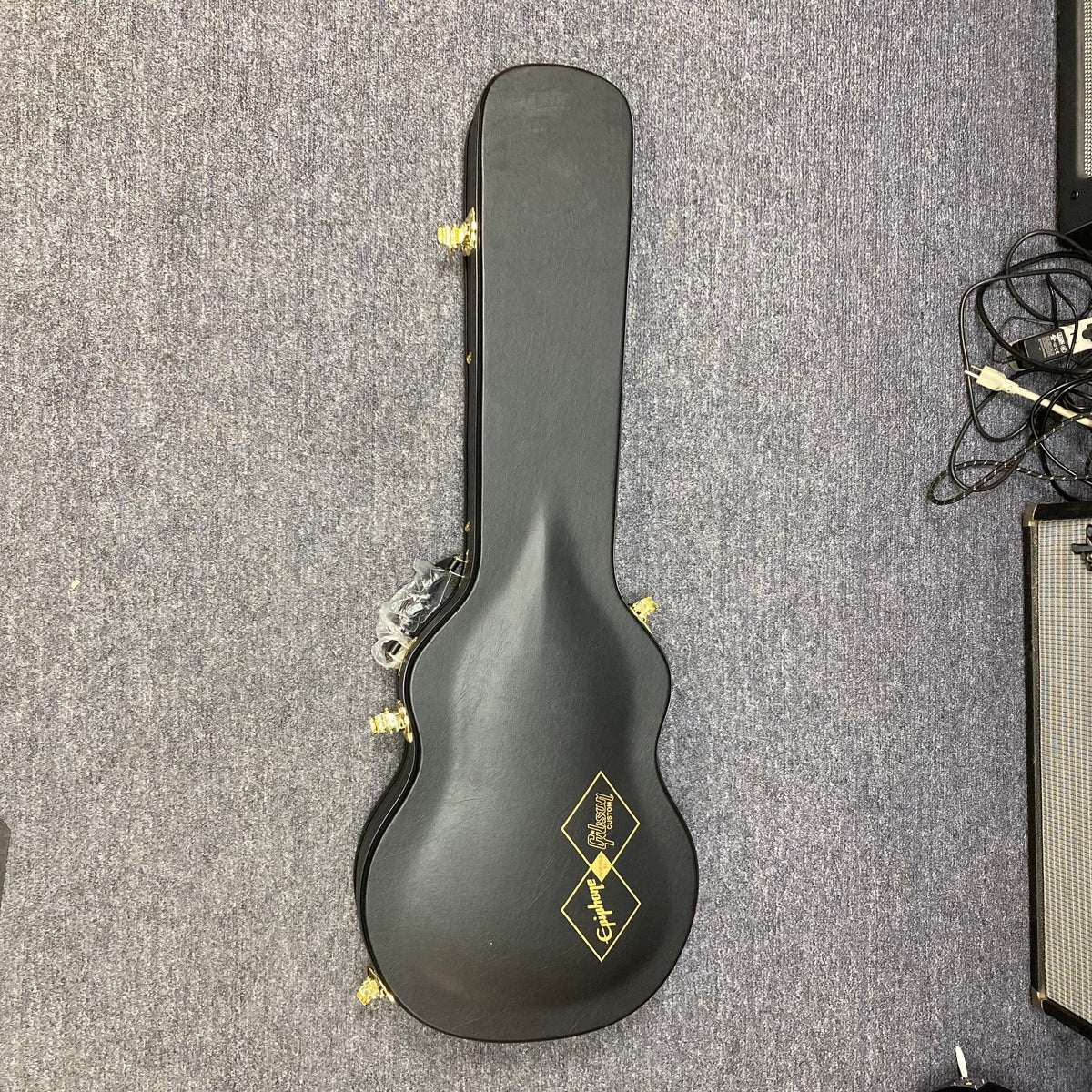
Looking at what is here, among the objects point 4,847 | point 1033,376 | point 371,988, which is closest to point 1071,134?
point 1033,376

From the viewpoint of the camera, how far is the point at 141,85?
89 centimetres

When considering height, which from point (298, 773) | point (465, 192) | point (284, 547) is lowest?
point (298, 773)

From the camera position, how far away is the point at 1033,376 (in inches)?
43.4

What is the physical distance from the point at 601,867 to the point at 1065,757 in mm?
601

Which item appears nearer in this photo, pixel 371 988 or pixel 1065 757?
pixel 371 988

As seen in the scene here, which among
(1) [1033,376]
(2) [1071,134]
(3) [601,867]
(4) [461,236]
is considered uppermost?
(2) [1071,134]

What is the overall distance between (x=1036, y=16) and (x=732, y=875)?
1.17 m

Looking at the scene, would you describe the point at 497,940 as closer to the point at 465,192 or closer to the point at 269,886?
the point at 269,886

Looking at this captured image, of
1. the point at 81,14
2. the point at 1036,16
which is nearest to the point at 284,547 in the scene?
the point at 81,14

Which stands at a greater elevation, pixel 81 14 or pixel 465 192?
pixel 81 14

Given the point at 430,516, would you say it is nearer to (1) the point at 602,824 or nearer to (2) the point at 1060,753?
(1) the point at 602,824

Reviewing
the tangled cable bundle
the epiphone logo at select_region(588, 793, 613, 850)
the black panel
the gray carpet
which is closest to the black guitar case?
the epiphone logo at select_region(588, 793, 613, 850)

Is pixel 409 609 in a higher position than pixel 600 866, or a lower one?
higher

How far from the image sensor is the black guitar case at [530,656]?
84 centimetres
